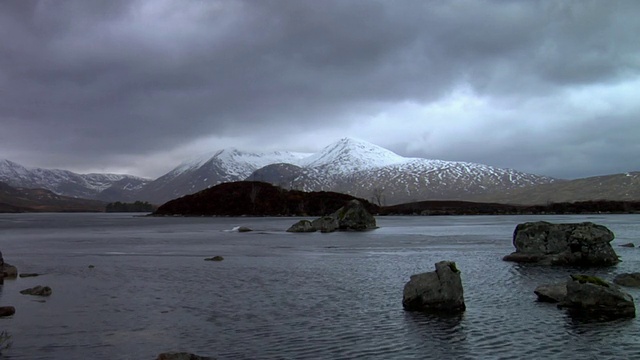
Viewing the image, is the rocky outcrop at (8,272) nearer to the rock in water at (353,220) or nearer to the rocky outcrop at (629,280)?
the rocky outcrop at (629,280)

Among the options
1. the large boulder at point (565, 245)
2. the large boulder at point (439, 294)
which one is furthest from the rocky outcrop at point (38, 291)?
the large boulder at point (565, 245)

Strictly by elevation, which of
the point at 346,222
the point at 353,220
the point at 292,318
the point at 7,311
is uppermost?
the point at 353,220

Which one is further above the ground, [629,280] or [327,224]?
[327,224]

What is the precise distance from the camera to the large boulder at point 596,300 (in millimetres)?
27734

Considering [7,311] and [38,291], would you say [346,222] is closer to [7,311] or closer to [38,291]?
[38,291]

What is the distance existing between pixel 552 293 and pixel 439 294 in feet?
23.8

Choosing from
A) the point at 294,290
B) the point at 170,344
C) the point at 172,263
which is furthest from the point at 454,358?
the point at 172,263

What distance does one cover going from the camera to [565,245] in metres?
53.8

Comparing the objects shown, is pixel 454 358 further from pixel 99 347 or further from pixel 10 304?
pixel 10 304

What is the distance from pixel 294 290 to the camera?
3753 cm

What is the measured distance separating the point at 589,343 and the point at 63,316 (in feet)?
84.9

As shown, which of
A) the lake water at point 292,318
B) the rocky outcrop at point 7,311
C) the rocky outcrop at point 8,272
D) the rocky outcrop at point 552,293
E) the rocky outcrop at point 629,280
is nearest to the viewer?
the lake water at point 292,318

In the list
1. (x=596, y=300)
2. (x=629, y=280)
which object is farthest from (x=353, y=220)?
(x=596, y=300)

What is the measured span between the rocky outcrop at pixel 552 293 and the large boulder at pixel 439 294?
552 cm
